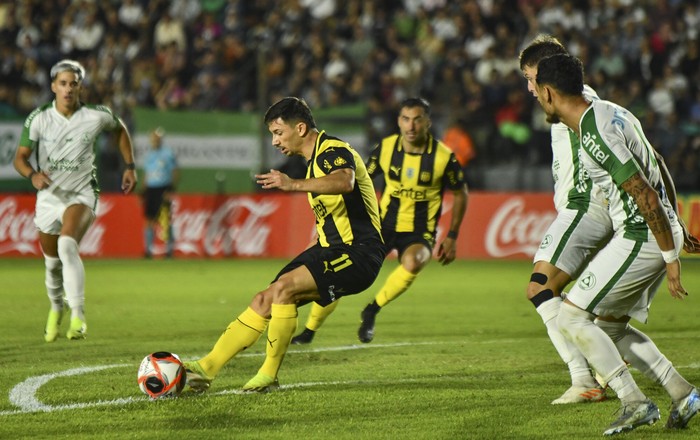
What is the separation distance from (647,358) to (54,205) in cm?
581

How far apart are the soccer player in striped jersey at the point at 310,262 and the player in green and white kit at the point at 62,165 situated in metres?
3.30

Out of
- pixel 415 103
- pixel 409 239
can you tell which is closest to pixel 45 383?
pixel 409 239

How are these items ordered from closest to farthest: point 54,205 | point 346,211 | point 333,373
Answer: point 346,211 < point 333,373 < point 54,205

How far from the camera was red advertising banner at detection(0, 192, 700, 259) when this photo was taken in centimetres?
1923

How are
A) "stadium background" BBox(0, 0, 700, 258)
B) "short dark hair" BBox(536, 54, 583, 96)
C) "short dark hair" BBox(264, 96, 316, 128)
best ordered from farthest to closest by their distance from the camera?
"stadium background" BBox(0, 0, 700, 258), "short dark hair" BBox(264, 96, 316, 128), "short dark hair" BBox(536, 54, 583, 96)

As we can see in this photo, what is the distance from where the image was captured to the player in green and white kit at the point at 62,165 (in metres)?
10.0

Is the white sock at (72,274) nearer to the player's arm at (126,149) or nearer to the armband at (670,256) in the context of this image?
the player's arm at (126,149)

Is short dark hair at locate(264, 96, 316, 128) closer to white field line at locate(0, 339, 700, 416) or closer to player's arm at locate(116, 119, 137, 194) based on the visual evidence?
white field line at locate(0, 339, 700, 416)

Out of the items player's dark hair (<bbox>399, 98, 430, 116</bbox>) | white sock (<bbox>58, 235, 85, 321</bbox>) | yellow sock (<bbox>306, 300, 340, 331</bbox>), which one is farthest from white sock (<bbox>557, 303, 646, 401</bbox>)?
white sock (<bbox>58, 235, 85, 321</bbox>)

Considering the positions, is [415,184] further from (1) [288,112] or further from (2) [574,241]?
(1) [288,112]

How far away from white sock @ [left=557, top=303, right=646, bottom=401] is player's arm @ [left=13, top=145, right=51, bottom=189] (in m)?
5.15

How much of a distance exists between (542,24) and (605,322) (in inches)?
661

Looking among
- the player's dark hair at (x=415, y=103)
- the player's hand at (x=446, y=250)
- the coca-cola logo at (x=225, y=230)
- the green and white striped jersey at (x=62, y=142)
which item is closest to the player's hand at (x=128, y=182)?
the green and white striped jersey at (x=62, y=142)

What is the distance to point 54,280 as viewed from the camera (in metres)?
10.3
